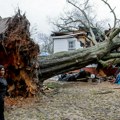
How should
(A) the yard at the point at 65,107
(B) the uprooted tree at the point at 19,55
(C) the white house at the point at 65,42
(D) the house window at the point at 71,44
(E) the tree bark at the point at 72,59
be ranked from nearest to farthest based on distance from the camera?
(A) the yard at the point at 65,107, (B) the uprooted tree at the point at 19,55, (E) the tree bark at the point at 72,59, (C) the white house at the point at 65,42, (D) the house window at the point at 71,44

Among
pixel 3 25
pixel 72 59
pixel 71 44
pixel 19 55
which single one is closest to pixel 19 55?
pixel 19 55

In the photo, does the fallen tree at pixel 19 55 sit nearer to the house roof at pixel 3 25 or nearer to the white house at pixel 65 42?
the house roof at pixel 3 25

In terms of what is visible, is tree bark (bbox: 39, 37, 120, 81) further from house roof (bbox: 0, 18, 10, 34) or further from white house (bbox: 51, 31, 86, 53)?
white house (bbox: 51, 31, 86, 53)

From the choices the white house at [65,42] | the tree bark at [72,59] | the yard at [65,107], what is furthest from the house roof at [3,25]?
the white house at [65,42]

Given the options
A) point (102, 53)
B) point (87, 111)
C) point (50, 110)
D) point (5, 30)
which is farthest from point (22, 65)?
point (102, 53)

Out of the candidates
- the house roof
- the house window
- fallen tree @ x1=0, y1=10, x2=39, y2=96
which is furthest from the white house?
fallen tree @ x1=0, y1=10, x2=39, y2=96

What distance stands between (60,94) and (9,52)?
10.7 ft

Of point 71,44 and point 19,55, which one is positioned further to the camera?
point 71,44

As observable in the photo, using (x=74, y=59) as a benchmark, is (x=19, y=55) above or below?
above

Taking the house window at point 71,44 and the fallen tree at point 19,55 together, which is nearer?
the fallen tree at point 19,55

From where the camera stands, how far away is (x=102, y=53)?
56.7ft

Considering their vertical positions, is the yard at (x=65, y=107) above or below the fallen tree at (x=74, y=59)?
below

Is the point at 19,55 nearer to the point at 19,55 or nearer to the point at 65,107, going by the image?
the point at 19,55

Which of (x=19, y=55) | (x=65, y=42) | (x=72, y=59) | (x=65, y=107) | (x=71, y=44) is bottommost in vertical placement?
(x=65, y=107)
